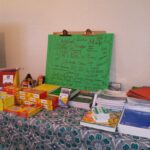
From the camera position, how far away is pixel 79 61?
4.57ft

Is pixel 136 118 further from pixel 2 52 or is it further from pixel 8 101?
pixel 2 52

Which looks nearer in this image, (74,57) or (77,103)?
(77,103)

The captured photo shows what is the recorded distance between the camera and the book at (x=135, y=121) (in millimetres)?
854

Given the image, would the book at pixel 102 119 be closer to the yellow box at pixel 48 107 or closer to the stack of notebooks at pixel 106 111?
the stack of notebooks at pixel 106 111

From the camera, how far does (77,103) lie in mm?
1195

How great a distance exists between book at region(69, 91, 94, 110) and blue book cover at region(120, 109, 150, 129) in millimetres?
263

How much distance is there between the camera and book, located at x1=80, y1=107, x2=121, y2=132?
91cm

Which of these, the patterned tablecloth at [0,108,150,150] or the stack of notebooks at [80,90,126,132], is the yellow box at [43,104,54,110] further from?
the stack of notebooks at [80,90,126,132]

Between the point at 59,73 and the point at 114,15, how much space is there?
61 cm

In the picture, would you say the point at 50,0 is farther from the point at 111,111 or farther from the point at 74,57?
the point at 111,111

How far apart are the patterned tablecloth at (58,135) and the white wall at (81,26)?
49 cm

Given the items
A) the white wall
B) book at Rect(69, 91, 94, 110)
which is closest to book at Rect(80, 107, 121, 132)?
book at Rect(69, 91, 94, 110)

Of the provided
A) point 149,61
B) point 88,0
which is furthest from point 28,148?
point 88,0

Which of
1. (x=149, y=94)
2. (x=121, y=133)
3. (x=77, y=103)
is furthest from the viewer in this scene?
(x=77, y=103)
